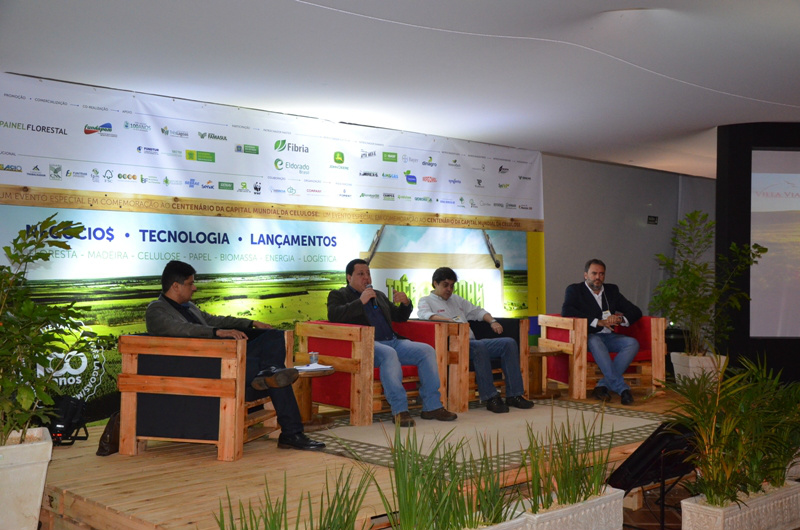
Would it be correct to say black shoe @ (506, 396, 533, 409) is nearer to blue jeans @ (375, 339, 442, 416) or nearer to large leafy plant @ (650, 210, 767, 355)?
blue jeans @ (375, 339, 442, 416)

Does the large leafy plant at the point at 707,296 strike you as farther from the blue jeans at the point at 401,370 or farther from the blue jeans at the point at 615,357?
the blue jeans at the point at 401,370

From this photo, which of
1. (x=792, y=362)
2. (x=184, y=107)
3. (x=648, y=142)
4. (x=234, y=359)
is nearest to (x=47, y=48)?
(x=184, y=107)

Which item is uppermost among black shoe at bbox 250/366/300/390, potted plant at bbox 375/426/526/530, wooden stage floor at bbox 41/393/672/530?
black shoe at bbox 250/366/300/390

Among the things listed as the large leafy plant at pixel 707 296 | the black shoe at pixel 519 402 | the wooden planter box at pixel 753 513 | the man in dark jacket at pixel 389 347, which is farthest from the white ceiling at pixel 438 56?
the wooden planter box at pixel 753 513

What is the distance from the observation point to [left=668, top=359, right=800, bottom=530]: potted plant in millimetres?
3170

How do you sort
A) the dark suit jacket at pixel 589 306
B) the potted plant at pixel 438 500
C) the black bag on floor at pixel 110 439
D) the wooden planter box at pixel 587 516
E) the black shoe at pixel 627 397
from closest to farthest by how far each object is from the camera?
1. the potted plant at pixel 438 500
2. the wooden planter box at pixel 587 516
3. the black bag on floor at pixel 110 439
4. the black shoe at pixel 627 397
5. the dark suit jacket at pixel 589 306

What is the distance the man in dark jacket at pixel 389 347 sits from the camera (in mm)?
5102

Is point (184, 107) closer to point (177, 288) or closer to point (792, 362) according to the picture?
point (177, 288)

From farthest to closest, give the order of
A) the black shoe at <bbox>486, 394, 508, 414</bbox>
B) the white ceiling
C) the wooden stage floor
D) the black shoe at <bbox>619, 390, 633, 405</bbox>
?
the black shoe at <bbox>619, 390, 633, 405</bbox> → the black shoe at <bbox>486, 394, 508, 414</bbox> → the white ceiling → the wooden stage floor

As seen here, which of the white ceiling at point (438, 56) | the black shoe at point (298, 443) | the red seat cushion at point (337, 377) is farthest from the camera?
the red seat cushion at point (337, 377)

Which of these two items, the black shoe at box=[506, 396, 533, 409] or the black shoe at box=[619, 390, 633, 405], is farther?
the black shoe at box=[619, 390, 633, 405]

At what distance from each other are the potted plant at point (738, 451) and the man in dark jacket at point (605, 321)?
8.59 ft

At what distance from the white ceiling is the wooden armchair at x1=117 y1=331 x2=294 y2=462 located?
63.9 inches

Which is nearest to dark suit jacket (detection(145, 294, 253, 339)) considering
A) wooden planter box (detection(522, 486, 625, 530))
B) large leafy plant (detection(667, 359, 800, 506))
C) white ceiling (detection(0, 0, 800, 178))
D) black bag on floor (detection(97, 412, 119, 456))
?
black bag on floor (detection(97, 412, 119, 456))
